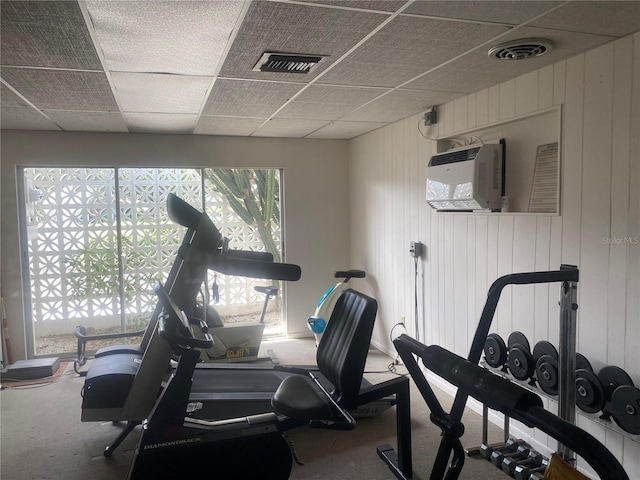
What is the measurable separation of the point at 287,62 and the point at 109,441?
2.59m

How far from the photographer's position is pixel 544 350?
8.56 feet

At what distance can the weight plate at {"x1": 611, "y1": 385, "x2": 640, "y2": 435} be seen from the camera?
2066 mm

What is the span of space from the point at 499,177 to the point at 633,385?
147 cm

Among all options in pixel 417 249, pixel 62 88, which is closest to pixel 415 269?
pixel 417 249

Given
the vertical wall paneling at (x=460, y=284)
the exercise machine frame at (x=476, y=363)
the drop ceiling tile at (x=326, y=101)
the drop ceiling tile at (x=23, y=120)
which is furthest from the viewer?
the drop ceiling tile at (x=23, y=120)

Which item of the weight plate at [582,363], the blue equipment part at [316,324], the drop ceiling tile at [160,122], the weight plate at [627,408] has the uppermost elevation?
the drop ceiling tile at [160,122]

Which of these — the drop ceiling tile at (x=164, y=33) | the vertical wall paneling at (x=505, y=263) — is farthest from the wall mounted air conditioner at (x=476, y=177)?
the drop ceiling tile at (x=164, y=33)

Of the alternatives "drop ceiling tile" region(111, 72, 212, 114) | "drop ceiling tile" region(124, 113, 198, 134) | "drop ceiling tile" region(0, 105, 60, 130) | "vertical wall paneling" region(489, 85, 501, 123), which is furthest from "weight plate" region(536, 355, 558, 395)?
"drop ceiling tile" region(0, 105, 60, 130)

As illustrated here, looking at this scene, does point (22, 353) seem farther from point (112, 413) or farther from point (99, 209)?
point (112, 413)

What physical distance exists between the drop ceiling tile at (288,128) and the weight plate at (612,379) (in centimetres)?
300

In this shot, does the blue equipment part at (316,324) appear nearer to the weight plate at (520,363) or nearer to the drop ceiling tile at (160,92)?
the weight plate at (520,363)

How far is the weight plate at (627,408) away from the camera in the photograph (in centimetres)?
207

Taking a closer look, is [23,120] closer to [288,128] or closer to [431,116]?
[288,128]

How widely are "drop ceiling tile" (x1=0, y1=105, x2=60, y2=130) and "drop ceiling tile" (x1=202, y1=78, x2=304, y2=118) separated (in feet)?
4.45
